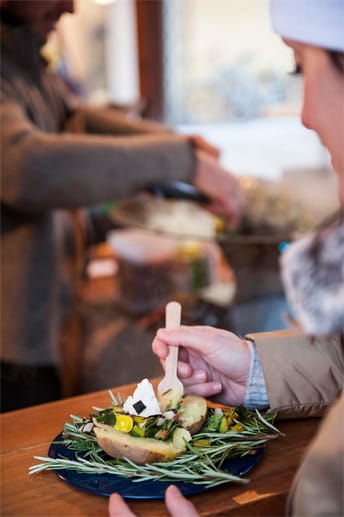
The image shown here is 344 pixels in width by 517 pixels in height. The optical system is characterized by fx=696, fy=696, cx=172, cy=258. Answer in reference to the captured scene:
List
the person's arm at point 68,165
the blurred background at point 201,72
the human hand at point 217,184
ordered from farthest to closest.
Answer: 1. the blurred background at point 201,72
2. the human hand at point 217,184
3. the person's arm at point 68,165

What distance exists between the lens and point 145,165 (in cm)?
149

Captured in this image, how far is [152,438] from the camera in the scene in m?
0.73

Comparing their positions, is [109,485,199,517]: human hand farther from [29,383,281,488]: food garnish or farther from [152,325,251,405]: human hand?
[152,325,251,405]: human hand

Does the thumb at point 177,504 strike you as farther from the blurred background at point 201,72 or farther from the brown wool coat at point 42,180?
the blurred background at point 201,72

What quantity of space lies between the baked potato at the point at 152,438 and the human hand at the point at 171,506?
0.18 feet

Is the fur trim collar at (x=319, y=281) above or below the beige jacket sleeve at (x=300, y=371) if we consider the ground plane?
above

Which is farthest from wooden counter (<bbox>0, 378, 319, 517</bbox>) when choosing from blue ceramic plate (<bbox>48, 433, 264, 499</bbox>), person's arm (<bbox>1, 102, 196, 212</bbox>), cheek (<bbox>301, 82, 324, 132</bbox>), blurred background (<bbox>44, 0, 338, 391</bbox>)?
blurred background (<bbox>44, 0, 338, 391</bbox>)

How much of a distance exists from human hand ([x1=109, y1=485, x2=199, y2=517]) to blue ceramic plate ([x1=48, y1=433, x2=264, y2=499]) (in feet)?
0.05

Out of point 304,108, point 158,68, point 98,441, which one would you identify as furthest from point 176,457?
point 158,68

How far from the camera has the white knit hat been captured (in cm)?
63

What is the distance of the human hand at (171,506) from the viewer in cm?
65

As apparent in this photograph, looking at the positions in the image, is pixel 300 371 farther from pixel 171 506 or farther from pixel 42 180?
pixel 42 180

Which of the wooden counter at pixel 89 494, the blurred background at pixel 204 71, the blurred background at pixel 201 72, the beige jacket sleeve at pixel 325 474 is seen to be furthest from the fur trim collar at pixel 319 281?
the blurred background at pixel 204 71

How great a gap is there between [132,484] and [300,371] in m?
0.28
